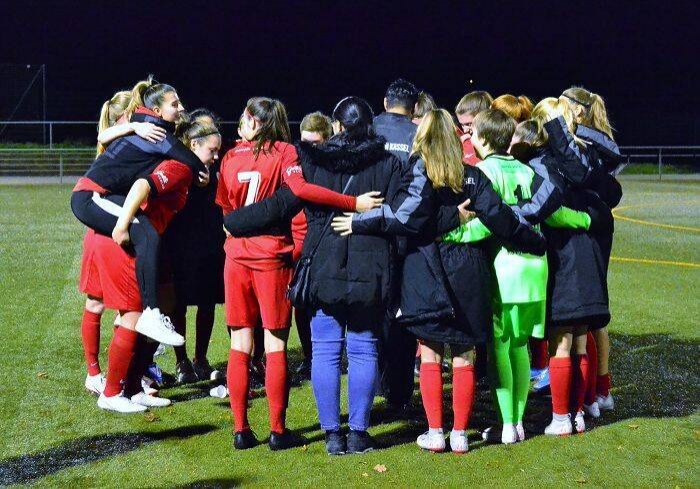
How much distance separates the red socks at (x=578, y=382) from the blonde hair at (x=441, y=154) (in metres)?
1.38

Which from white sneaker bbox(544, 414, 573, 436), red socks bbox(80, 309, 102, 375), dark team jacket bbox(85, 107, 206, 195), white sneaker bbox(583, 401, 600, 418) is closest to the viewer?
white sneaker bbox(544, 414, 573, 436)

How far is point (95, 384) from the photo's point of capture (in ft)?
21.2

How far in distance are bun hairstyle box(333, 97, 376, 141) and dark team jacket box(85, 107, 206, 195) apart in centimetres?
106

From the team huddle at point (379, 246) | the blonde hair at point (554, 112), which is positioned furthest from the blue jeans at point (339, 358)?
the blonde hair at point (554, 112)

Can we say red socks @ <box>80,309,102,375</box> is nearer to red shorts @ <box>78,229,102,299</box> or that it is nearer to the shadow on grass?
red shorts @ <box>78,229,102,299</box>

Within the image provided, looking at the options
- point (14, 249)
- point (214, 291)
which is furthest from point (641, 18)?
point (214, 291)

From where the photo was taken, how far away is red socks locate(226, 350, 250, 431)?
534 centimetres

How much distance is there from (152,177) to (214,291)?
49.6 inches

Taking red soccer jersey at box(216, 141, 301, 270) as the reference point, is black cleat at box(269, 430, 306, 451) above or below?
below

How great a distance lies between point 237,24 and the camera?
118 ft

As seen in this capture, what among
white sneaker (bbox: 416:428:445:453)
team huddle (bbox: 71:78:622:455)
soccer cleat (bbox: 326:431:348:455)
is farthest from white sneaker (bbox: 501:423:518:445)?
soccer cleat (bbox: 326:431:348:455)

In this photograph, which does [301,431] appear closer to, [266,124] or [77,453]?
[77,453]

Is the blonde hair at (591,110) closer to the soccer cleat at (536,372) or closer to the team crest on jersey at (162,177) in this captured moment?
the soccer cleat at (536,372)

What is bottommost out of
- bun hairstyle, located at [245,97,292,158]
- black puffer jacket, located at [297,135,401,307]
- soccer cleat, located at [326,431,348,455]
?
soccer cleat, located at [326,431,348,455]
